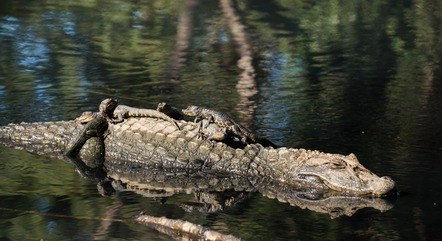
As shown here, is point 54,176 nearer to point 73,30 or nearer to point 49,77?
point 49,77

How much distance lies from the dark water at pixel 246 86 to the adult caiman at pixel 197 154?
33cm

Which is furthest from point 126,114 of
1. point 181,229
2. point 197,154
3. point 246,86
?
point 246,86

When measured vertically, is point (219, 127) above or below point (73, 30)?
above

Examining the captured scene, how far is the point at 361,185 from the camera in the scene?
27.0 ft

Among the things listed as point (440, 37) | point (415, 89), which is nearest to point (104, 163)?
point (415, 89)

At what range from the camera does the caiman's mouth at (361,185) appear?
8117 mm

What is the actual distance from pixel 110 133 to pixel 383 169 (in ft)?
8.75

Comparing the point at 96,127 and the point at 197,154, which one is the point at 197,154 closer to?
the point at 197,154

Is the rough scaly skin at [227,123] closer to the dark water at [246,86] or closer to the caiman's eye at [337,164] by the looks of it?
the dark water at [246,86]

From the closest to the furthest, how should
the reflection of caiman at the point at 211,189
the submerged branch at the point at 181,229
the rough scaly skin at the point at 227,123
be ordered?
1. the submerged branch at the point at 181,229
2. the reflection of caiman at the point at 211,189
3. the rough scaly skin at the point at 227,123

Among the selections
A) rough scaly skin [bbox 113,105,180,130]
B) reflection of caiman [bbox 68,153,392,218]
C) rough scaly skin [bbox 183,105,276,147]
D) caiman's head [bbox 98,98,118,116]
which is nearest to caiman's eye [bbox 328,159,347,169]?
reflection of caiman [bbox 68,153,392,218]

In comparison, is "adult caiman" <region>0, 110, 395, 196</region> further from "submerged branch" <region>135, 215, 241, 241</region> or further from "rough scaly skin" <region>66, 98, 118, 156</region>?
"submerged branch" <region>135, 215, 241, 241</region>

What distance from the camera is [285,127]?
10.7 m

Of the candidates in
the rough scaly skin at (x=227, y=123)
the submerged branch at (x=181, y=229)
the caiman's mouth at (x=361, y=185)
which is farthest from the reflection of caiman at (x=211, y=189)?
the submerged branch at (x=181, y=229)
